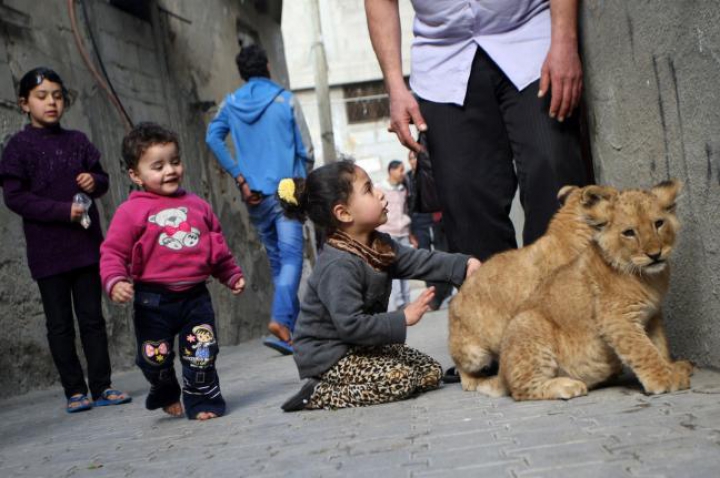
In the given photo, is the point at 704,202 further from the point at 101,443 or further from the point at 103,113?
the point at 103,113

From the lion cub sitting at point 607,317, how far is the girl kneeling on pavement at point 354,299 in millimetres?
639

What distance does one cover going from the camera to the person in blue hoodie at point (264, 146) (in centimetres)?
813

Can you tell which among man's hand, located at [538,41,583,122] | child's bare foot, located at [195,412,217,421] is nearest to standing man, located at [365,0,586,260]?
man's hand, located at [538,41,583,122]

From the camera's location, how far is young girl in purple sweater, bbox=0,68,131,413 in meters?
5.78

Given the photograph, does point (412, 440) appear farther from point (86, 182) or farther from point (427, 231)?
point (427, 231)

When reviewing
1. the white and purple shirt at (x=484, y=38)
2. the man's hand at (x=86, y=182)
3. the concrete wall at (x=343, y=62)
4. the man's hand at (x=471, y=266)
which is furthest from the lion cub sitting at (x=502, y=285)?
the concrete wall at (x=343, y=62)

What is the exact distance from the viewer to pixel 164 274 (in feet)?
15.2

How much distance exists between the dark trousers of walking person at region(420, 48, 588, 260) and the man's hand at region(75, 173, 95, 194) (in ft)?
8.35

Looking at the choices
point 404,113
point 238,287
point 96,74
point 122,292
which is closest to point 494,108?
Result: point 404,113

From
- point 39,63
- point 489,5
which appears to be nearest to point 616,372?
point 489,5

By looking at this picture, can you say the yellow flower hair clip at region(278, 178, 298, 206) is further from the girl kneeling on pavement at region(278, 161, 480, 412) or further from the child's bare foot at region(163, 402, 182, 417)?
the child's bare foot at region(163, 402, 182, 417)

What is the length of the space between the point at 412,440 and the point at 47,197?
3.65 metres

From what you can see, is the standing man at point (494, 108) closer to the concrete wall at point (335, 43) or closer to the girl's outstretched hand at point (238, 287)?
the girl's outstretched hand at point (238, 287)

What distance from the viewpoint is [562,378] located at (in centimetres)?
364
